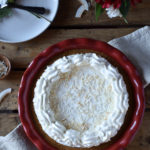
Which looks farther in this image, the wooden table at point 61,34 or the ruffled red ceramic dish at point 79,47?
the wooden table at point 61,34

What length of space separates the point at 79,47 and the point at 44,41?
0.20 m

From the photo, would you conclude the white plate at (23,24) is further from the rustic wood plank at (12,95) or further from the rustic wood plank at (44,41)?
the rustic wood plank at (12,95)

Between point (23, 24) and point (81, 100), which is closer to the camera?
point (81, 100)

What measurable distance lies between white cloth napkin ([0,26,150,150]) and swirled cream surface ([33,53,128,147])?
0.16m

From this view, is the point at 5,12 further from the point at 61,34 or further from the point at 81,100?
the point at 81,100

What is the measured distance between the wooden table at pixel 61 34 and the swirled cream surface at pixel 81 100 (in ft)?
0.69

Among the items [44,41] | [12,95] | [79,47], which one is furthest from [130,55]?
[12,95]

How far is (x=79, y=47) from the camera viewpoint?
1054 millimetres

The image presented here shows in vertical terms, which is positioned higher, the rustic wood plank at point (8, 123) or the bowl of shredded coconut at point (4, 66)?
the bowl of shredded coconut at point (4, 66)

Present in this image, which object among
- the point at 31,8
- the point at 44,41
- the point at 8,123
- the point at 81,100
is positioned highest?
the point at 31,8

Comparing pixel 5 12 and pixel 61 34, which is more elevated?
pixel 5 12

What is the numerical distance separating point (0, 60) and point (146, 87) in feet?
2.14

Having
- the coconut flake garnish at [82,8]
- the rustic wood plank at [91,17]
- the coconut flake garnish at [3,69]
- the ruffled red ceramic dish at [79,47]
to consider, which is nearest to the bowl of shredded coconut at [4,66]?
the coconut flake garnish at [3,69]

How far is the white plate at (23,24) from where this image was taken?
Result: 114cm
